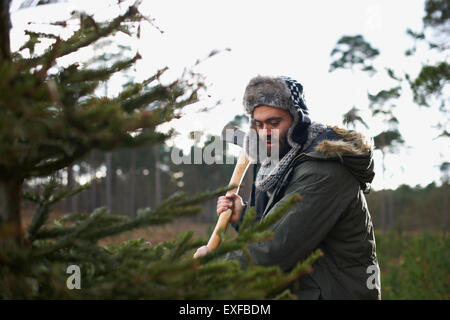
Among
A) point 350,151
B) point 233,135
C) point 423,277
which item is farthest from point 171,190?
point 350,151

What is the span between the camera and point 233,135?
10.6 ft

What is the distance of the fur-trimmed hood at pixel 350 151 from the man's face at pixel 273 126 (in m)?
0.22

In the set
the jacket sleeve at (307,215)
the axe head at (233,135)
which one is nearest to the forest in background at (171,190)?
the axe head at (233,135)

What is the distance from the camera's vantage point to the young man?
2.28 m

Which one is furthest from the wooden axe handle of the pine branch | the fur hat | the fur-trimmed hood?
the pine branch

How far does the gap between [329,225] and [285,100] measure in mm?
923

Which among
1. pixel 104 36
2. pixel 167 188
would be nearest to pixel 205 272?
pixel 104 36

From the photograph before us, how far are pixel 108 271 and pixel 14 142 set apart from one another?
679mm

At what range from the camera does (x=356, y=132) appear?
2.64 meters

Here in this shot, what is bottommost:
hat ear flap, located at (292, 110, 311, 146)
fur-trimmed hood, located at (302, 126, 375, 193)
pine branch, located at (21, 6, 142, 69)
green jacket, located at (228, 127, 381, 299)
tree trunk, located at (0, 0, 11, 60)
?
green jacket, located at (228, 127, 381, 299)

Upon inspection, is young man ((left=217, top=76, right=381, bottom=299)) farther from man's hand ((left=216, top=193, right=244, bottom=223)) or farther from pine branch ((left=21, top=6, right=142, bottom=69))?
pine branch ((left=21, top=6, right=142, bottom=69))

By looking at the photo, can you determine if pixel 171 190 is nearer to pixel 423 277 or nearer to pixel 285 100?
pixel 423 277

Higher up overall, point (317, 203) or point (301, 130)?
point (301, 130)

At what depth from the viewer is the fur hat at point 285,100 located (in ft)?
9.32
